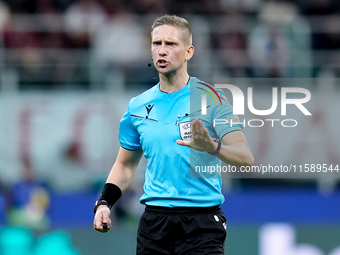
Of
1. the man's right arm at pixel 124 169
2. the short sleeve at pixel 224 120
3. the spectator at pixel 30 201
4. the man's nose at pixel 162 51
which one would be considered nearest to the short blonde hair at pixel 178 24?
the man's nose at pixel 162 51

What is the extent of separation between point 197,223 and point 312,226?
14.0 feet

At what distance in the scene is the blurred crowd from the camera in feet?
29.0

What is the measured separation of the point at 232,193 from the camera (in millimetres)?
8562

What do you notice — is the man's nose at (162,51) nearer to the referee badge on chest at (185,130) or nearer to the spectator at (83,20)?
the referee badge on chest at (185,130)

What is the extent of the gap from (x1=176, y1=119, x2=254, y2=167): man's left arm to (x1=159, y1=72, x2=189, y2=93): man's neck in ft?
1.70

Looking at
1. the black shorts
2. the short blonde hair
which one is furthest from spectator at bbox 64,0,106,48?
the black shorts

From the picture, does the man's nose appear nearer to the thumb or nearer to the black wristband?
the thumb

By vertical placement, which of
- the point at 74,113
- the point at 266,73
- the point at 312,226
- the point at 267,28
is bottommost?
the point at 312,226

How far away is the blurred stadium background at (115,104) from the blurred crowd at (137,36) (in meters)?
0.02

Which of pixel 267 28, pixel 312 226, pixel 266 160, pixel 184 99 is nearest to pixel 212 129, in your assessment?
pixel 184 99

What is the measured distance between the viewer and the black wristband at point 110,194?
13.7 ft

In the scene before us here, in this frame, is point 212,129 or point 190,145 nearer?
point 190,145

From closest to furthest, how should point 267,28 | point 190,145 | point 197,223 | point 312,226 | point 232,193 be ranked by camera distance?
point 190,145, point 197,223, point 312,226, point 232,193, point 267,28

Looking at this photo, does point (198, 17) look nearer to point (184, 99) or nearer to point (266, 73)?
point (266, 73)
